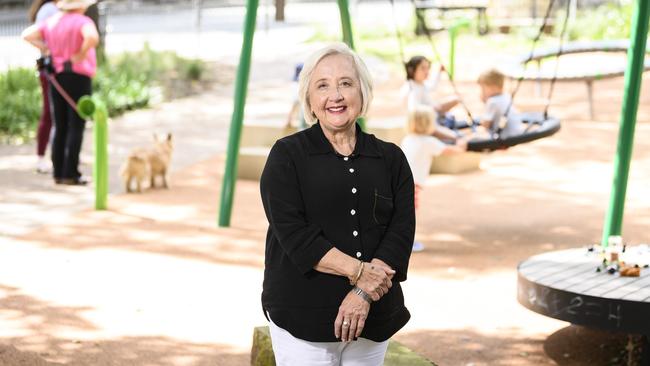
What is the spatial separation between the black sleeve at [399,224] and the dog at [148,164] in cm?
758

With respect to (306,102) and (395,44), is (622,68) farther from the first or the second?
(306,102)

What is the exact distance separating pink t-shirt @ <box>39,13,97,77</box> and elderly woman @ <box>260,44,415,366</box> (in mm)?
7616

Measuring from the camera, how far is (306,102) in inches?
147

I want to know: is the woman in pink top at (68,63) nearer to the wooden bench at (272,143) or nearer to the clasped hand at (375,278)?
the wooden bench at (272,143)

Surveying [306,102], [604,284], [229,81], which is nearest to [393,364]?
[604,284]

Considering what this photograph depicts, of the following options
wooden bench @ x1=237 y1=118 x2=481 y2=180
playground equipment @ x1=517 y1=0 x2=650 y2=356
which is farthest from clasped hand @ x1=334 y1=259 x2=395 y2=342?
wooden bench @ x1=237 y1=118 x2=481 y2=180

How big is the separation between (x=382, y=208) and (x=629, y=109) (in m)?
4.54

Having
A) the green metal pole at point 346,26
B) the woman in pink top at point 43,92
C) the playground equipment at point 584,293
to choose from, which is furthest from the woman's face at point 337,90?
the woman in pink top at point 43,92

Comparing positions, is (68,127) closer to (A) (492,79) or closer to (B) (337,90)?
(A) (492,79)

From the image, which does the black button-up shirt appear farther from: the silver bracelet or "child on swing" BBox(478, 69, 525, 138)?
"child on swing" BBox(478, 69, 525, 138)

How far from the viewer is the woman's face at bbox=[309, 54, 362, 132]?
11.9 feet

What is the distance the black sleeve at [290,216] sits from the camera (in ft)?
11.6

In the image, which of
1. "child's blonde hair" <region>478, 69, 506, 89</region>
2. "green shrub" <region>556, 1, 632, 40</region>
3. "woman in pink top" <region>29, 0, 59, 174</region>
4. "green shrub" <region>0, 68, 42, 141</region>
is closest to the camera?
"child's blonde hair" <region>478, 69, 506, 89</region>

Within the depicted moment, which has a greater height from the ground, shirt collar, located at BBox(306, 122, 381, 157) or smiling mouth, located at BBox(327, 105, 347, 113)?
smiling mouth, located at BBox(327, 105, 347, 113)
